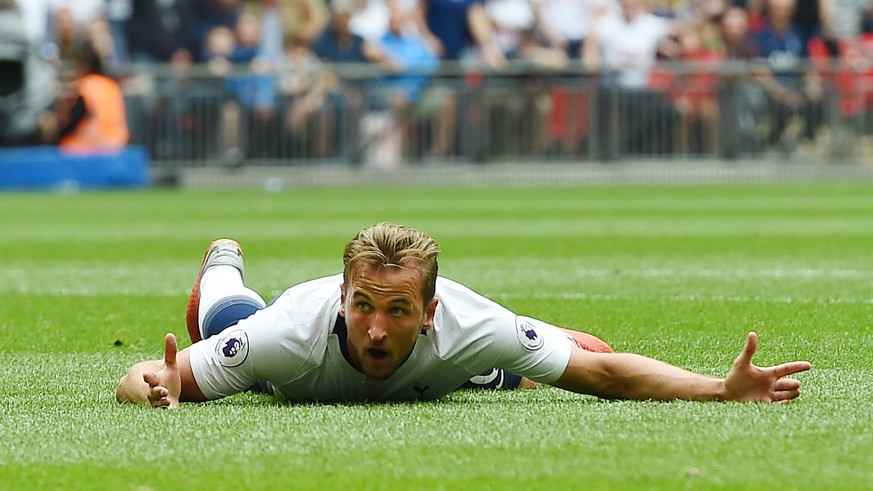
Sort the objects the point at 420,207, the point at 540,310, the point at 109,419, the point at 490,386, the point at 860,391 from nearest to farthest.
Answer: the point at 109,419
the point at 860,391
the point at 490,386
the point at 540,310
the point at 420,207

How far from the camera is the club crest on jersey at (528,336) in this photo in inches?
222

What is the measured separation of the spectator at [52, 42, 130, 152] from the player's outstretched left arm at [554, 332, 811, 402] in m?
17.7

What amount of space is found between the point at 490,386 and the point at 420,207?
40.1 ft

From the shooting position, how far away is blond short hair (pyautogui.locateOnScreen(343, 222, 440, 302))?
540 cm

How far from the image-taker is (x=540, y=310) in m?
8.88

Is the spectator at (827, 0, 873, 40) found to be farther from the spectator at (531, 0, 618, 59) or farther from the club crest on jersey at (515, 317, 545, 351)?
the club crest on jersey at (515, 317, 545, 351)

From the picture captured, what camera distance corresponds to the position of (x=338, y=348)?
568 centimetres

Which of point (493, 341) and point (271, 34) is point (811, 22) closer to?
point (271, 34)

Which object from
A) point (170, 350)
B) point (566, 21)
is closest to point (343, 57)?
point (566, 21)

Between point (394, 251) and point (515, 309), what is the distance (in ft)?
11.9

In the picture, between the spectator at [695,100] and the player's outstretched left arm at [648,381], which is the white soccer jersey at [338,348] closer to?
the player's outstretched left arm at [648,381]

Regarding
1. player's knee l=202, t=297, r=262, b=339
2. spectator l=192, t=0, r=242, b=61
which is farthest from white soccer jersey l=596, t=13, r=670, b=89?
player's knee l=202, t=297, r=262, b=339

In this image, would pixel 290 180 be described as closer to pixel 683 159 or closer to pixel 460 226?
pixel 683 159

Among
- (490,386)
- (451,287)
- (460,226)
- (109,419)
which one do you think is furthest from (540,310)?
(460,226)
